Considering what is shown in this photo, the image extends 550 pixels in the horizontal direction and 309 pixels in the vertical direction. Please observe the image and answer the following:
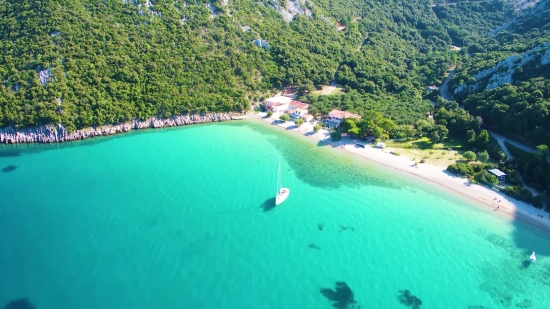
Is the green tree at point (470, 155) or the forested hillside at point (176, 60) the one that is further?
the forested hillside at point (176, 60)

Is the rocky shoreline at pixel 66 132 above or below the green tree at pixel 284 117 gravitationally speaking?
below

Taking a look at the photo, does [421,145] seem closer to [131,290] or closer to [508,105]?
[508,105]

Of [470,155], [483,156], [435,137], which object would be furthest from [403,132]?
[483,156]

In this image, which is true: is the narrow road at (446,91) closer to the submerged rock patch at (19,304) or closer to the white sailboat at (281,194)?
the white sailboat at (281,194)

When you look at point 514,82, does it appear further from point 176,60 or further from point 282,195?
point 176,60

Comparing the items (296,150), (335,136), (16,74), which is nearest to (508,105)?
(335,136)

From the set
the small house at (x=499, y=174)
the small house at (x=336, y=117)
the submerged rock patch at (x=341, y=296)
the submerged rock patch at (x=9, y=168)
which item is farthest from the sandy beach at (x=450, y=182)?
the submerged rock patch at (x=9, y=168)

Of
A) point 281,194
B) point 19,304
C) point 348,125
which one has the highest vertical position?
point 348,125
